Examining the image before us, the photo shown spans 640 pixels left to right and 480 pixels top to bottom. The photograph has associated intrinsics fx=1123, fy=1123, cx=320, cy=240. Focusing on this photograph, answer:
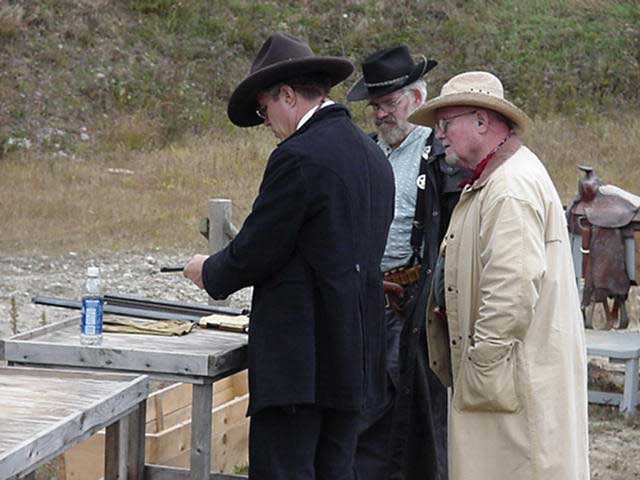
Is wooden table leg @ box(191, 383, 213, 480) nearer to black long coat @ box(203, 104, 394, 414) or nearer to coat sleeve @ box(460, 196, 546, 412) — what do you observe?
black long coat @ box(203, 104, 394, 414)

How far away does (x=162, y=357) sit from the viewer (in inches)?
138

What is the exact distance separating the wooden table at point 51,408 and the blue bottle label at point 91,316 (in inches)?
10.8

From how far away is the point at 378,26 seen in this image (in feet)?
68.8

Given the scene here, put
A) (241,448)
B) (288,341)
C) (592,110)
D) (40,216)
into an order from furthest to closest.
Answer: (592,110)
(40,216)
(241,448)
(288,341)

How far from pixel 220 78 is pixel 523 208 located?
1600cm

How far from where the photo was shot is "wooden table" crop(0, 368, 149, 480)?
8.45 ft

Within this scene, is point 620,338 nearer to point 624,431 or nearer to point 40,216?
point 624,431

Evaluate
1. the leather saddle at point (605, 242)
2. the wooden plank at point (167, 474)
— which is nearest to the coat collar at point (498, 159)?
the wooden plank at point (167, 474)

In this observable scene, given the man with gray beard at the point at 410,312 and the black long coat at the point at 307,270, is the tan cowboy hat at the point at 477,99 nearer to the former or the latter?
the black long coat at the point at 307,270

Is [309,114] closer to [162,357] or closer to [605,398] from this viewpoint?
[162,357]

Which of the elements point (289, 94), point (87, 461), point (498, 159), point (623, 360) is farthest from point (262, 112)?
point (623, 360)

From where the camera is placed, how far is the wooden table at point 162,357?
3.52 metres

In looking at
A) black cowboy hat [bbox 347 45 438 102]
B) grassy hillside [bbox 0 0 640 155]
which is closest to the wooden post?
black cowboy hat [bbox 347 45 438 102]

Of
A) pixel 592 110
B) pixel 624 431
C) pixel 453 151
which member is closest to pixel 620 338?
pixel 624 431
